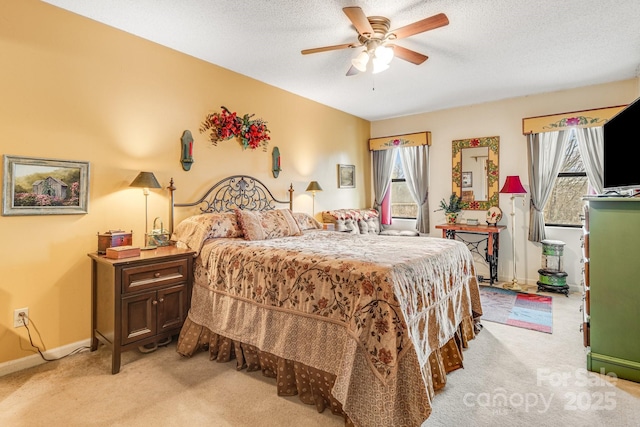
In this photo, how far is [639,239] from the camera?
219cm

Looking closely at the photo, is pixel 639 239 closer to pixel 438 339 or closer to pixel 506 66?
pixel 438 339

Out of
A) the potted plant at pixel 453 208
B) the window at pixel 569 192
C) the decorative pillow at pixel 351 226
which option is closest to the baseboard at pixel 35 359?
the decorative pillow at pixel 351 226

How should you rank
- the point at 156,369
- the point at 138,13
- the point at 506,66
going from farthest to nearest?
the point at 506,66 < the point at 138,13 < the point at 156,369

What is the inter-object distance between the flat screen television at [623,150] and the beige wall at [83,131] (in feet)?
12.3

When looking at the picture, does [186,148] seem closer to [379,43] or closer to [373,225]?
[379,43]

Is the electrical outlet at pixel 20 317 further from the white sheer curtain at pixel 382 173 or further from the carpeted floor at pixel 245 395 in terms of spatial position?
the white sheer curtain at pixel 382 173

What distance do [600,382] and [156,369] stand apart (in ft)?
10.4

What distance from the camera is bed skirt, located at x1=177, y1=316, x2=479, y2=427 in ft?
5.30

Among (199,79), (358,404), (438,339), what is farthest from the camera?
(199,79)

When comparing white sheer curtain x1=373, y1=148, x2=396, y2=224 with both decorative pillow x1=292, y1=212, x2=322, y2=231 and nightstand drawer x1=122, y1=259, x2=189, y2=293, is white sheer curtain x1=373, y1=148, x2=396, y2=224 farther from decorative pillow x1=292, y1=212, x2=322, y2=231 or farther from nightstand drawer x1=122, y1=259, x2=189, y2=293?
nightstand drawer x1=122, y1=259, x2=189, y2=293

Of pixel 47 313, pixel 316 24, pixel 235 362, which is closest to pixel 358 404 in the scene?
pixel 235 362

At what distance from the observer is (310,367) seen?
1967 mm

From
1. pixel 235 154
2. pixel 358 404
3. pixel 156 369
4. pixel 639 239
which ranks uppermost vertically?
pixel 235 154

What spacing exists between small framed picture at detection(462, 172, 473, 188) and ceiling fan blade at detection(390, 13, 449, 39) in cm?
337
